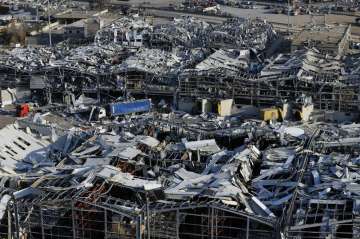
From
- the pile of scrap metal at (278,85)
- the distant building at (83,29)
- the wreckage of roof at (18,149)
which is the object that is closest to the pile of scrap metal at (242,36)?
the pile of scrap metal at (278,85)

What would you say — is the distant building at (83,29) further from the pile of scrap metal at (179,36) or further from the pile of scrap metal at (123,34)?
the pile of scrap metal at (179,36)

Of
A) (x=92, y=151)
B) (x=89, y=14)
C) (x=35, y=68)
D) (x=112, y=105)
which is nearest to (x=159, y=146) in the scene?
(x=92, y=151)

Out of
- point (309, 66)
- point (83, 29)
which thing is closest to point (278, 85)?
point (309, 66)

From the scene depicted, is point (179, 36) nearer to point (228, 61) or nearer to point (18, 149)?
point (228, 61)

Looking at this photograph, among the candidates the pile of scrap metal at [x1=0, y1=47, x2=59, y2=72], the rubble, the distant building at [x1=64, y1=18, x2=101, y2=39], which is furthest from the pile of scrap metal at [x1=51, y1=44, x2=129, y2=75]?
the distant building at [x1=64, y1=18, x2=101, y2=39]

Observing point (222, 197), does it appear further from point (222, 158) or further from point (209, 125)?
point (209, 125)
